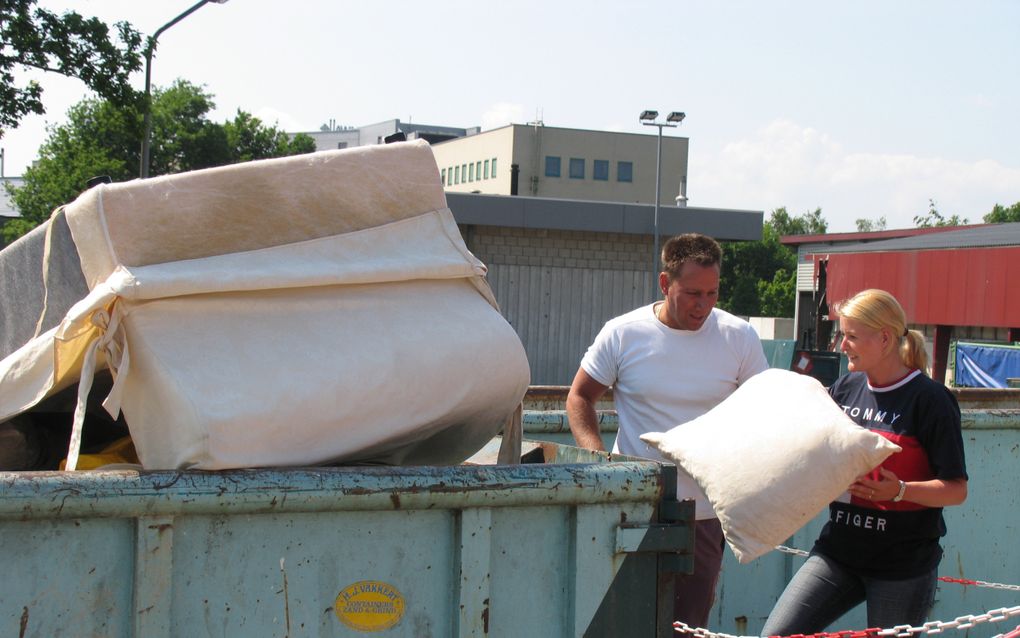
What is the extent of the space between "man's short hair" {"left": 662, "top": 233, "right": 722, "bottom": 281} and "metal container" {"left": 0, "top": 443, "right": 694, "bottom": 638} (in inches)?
54.7

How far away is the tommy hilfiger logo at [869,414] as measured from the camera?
382 centimetres

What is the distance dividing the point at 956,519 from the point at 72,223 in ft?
15.0

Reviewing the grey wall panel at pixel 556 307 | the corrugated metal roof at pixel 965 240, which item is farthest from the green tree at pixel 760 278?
the grey wall panel at pixel 556 307

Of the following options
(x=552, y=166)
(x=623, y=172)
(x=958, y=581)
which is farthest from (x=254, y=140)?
(x=958, y=581)

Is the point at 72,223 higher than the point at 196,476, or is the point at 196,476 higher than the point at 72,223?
the point at 72,223

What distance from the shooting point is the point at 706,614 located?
13.1ft

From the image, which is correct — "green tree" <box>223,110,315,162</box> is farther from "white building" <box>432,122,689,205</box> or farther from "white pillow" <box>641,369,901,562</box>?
"white pillow" <box>641,369,901,562</box>

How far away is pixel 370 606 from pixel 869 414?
6.81ft

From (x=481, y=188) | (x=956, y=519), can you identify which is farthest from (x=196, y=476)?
(x=481, y=188)

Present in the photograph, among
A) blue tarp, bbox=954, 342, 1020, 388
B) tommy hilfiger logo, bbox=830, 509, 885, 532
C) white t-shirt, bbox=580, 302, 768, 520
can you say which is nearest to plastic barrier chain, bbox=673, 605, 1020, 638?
tommy hilfiger logo, bbox=830, 509, 885, 532

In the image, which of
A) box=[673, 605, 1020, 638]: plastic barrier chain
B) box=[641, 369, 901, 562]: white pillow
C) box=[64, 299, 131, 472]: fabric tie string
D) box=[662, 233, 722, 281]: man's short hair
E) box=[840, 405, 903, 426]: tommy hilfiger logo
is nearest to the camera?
box=[64, 299, 131, 472]: fabric tie string

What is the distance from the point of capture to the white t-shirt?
167 inches

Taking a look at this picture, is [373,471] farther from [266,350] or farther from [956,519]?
[956,519]

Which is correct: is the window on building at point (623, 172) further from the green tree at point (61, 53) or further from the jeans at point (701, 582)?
the jeans at point (701, 582)
